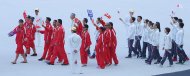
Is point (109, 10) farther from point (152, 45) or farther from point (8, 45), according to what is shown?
point (152, 45)

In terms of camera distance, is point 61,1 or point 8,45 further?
point 61,1

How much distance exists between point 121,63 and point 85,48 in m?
1.61

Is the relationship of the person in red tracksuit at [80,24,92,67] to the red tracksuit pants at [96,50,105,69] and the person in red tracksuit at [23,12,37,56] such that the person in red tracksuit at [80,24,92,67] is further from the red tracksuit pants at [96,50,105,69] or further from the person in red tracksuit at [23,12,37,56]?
the person in red tracksuit at [23,12,37,56]

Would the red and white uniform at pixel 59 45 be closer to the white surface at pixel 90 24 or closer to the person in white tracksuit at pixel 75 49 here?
the white surface at pixel 90 24

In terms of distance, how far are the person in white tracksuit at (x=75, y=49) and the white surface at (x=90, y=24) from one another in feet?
0.95

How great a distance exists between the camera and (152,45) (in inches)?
588

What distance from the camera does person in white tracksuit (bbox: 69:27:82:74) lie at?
13.0 meters

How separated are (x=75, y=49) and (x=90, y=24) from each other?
12.0 m

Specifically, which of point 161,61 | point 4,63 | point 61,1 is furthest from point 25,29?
point 61,1

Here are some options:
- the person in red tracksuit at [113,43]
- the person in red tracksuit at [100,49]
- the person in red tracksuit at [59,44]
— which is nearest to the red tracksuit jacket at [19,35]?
the person in red tracksuit at [59,44]

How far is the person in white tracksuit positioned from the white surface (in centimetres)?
29

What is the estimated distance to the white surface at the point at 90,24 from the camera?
45.2ft

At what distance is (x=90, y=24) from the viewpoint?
24984 mm

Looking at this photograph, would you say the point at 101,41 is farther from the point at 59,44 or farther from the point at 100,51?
the point at 59,44
